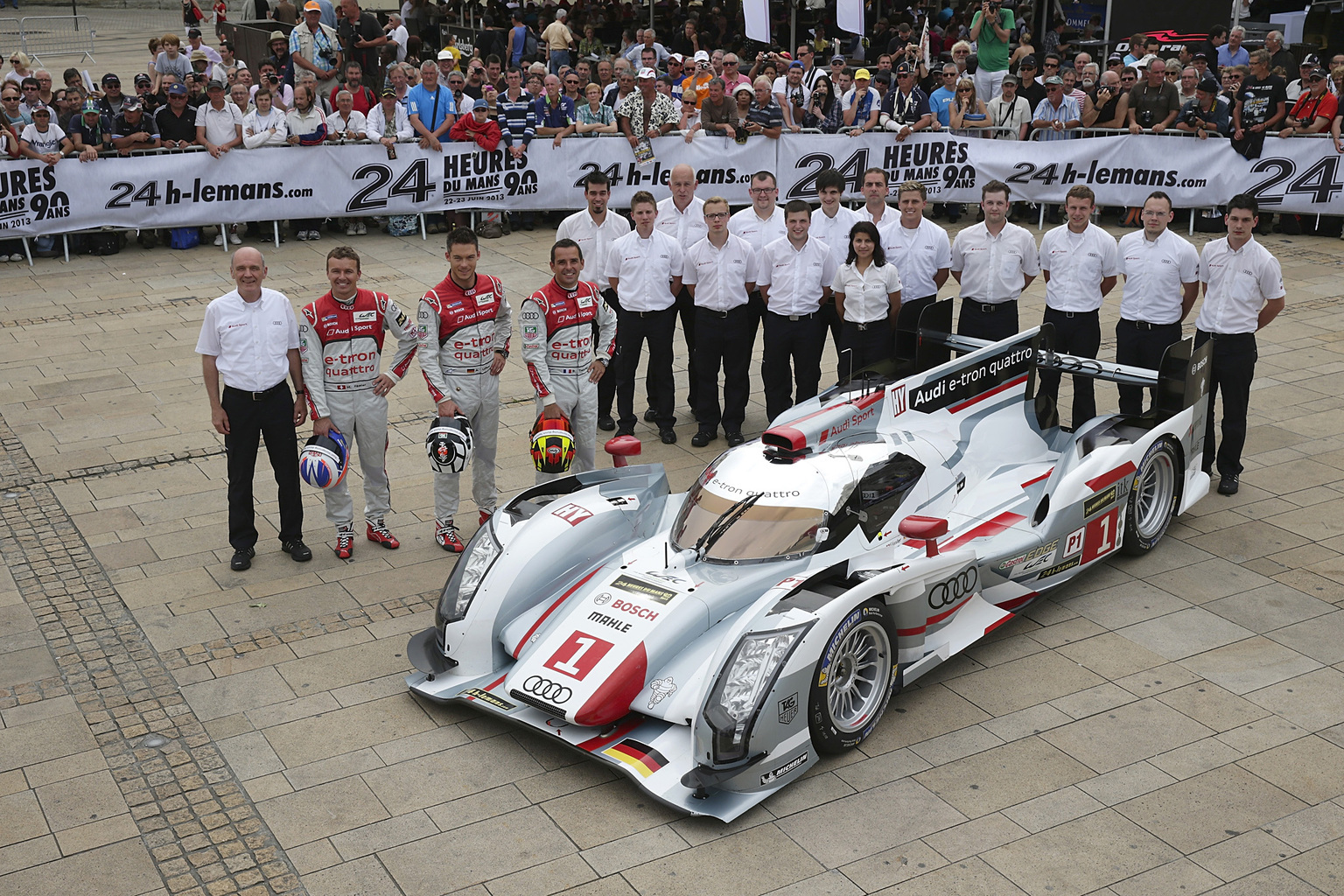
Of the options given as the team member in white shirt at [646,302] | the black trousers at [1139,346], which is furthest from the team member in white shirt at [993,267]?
the team member in white shirt at [646,302]

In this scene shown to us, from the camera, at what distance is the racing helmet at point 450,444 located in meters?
8.27

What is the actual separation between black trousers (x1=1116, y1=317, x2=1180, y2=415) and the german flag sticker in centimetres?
527

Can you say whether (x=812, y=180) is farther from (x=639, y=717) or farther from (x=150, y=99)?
(x=639, y=717)

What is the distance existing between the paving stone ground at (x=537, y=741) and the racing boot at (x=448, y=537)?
4.6 inches

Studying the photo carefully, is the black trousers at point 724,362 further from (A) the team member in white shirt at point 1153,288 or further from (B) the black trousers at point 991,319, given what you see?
(A) the team member in white shirt at point 1153,288

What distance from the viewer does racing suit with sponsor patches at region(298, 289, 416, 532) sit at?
821cm

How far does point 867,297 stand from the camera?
9859mm

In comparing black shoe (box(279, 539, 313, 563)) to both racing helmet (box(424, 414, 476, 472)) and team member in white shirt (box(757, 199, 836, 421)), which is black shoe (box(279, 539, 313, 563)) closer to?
racing helmet (box(424, 414, 476, 472))

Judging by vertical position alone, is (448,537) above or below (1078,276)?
below

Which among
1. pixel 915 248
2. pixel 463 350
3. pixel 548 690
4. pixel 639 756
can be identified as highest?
pixel 915 248

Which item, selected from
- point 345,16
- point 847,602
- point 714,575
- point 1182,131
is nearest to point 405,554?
point 714,575

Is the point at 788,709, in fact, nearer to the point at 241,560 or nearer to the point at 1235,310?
the point at 241,560

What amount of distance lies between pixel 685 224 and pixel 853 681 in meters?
5.64

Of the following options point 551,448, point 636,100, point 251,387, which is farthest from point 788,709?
point 636,100
